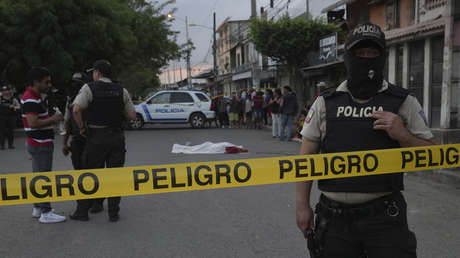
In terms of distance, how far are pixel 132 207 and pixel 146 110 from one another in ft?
42.4

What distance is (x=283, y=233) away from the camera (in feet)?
13.7

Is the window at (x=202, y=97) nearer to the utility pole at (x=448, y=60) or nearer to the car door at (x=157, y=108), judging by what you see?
the car door at (x=157, y=108)

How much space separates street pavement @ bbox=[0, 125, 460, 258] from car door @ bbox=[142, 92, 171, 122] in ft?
40.0

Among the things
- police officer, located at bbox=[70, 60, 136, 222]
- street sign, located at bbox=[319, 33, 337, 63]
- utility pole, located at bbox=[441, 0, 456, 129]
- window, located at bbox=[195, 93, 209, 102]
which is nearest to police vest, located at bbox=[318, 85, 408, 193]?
police officer, located at bbox=[70, 60, 136, 222]

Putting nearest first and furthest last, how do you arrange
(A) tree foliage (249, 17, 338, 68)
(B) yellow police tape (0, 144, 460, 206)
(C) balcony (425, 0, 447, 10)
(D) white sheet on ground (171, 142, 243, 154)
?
(B) yellow police tape (0, 144, 460, 206), (D) white sheet on ground (171, 142, 243, 154), (C) balcony (425, 0, 447, 10), (A) tree foliage (249, 17, 338, 68)

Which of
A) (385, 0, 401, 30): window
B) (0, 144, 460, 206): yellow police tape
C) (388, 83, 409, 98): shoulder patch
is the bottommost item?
(0, 144, 460, 206): yellow police tape

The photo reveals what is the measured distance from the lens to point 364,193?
2102 millimetres

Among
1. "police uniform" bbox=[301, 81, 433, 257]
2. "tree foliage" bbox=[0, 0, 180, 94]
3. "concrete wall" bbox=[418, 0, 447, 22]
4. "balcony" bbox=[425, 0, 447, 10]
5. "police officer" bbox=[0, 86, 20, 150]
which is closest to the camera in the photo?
"police uniform" bbox=[301, 81, 433, 257]

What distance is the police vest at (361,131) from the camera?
2.11 meters

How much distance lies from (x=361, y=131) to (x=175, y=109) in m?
16.2

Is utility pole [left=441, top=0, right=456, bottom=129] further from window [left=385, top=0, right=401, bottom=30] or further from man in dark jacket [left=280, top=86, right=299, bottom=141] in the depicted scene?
window [left=385, top=0, right=401, bottom=30]

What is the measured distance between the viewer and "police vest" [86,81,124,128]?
4.61 meters

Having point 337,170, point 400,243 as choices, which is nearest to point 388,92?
point 337,170

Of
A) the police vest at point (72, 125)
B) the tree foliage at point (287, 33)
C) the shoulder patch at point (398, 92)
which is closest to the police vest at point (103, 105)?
the police vest at point (72, 125)
